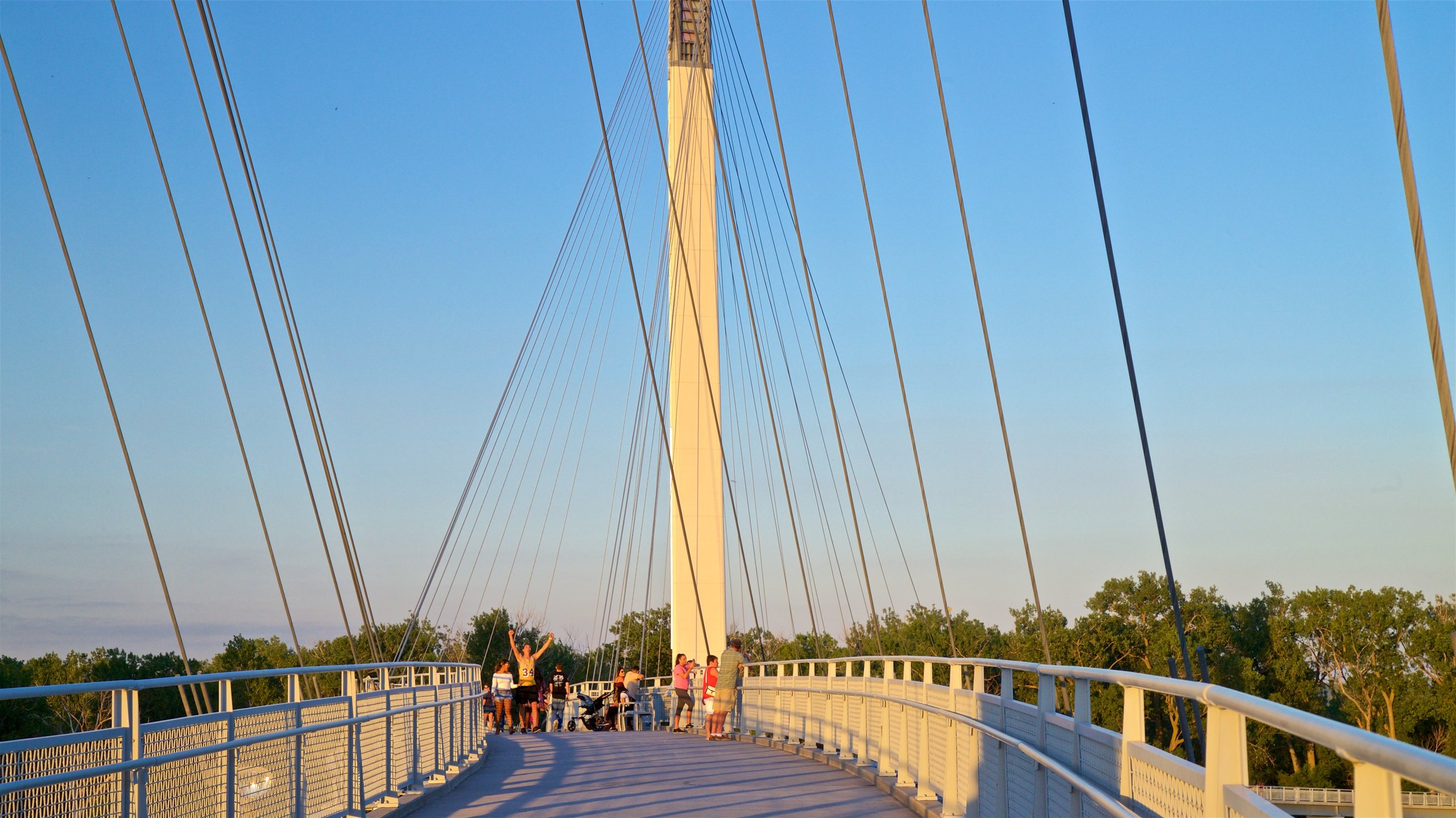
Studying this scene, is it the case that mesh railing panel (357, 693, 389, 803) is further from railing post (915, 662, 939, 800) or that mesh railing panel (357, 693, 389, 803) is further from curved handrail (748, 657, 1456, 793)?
curved handrail (748, 657, 1456, 793)

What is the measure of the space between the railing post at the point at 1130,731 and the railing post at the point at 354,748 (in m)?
5.48

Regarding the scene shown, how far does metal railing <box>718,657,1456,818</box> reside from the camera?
2.31 metres

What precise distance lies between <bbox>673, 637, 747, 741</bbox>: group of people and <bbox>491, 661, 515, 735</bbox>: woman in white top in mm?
2744

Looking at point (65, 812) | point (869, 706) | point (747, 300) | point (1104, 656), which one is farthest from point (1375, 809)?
point (1104, 656)

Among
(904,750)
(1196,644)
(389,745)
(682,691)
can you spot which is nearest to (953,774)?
(904,750)

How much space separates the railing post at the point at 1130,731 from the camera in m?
4.36

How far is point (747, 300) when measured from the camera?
19.2 meters

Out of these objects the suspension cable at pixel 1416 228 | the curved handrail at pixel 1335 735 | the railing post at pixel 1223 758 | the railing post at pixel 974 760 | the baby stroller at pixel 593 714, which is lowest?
the baby stroller at pixel 593 714

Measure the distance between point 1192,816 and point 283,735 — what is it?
525 centimetres

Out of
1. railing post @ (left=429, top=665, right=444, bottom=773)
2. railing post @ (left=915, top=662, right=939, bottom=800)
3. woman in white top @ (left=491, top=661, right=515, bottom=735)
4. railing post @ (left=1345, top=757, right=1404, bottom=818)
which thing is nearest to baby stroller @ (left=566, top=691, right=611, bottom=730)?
woman in white top @ (left=491, top=661, right=515, bottom=735)

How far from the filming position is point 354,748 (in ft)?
28.6

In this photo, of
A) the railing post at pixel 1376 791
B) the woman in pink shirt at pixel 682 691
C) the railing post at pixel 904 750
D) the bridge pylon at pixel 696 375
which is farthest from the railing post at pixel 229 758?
the bridge pylon at pixel 696 375

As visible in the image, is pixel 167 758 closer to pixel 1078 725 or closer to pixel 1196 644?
pixel 1078 725

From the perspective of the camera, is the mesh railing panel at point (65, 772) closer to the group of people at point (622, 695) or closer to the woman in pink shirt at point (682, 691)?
the woman in pink shirt at point (682, 691)
